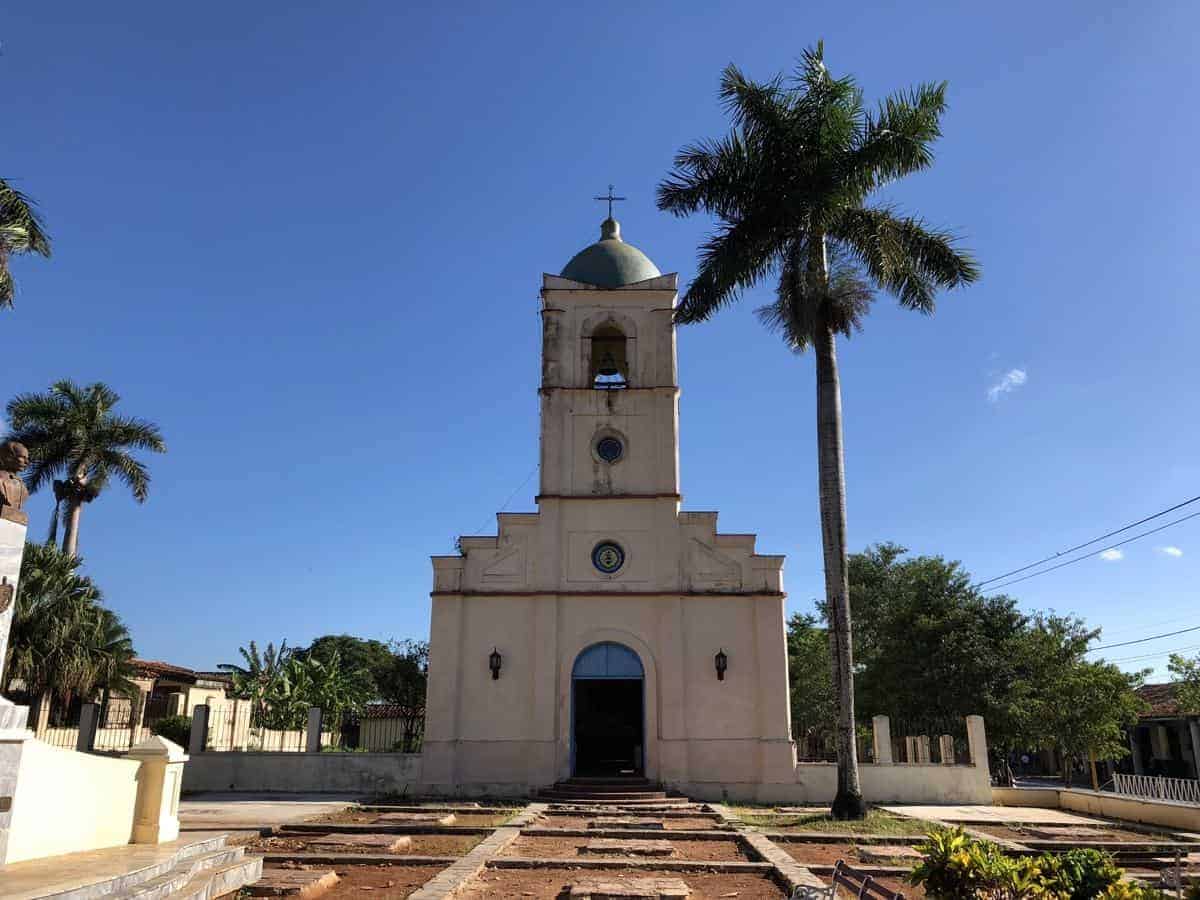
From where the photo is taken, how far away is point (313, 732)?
22422mm

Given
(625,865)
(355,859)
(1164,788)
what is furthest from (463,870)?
(1164,788)

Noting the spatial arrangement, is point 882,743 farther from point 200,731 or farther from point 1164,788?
point 200,731

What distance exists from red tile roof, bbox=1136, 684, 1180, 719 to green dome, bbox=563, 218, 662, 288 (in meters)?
27.0

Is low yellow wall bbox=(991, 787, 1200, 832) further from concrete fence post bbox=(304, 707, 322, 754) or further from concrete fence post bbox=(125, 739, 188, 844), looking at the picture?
concrete fence post bbox=(125, 739, 188, 844)

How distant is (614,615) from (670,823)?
6.39m

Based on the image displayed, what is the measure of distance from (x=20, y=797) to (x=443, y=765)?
14.5 meters

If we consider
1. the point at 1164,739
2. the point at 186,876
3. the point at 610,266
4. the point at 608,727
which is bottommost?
the point at 186,876

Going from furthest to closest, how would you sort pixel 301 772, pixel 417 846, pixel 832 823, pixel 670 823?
1. pixel 301 772
2. pixel 832 823
3. pixel 670 823
4. pixel 417 846

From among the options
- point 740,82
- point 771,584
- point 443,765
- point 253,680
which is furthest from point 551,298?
point 253,680

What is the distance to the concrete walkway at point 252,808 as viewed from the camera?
15234 millimetres

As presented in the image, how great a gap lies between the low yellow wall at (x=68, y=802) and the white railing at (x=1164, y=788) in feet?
63.1

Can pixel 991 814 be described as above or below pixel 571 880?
below

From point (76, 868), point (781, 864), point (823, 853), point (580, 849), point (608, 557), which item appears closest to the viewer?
point (76, 868)

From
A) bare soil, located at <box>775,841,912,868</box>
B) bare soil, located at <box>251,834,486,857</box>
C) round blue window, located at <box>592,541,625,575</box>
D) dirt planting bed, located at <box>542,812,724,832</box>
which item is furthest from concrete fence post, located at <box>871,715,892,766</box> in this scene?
bare soil, located at <box>251,834,486,857</box>
